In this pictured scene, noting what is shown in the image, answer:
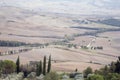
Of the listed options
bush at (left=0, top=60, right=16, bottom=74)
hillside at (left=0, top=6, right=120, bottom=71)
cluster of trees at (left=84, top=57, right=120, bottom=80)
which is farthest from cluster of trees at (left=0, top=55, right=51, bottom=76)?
hillside at (left=0, top=6, right=120, bottom=71)

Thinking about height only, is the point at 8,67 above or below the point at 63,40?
below

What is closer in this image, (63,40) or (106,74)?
(106,74)

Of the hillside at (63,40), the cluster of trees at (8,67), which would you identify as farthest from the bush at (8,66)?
the hillside at (63,40)

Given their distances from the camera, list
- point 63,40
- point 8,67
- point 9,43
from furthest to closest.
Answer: point 63,40, point 9,43, point 8,67

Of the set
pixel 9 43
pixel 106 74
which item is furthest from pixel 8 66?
pixel 9 43

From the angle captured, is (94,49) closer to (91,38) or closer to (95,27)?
(91,38)

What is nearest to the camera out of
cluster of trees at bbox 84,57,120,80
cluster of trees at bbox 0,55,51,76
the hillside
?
cluster of trees at bbox 84,57,120,80

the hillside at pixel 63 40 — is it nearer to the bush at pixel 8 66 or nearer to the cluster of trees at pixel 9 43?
the cluster of trees at pixel 9 43

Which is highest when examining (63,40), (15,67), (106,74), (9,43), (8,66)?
(63,40)

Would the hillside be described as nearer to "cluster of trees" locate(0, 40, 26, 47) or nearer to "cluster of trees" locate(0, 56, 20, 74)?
"cluster of trees" locate(0, 40, 26, 47)

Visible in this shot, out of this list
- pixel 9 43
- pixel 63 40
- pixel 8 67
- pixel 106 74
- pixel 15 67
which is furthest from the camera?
pixel 63 40

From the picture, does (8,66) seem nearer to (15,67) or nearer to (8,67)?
(8,67)
